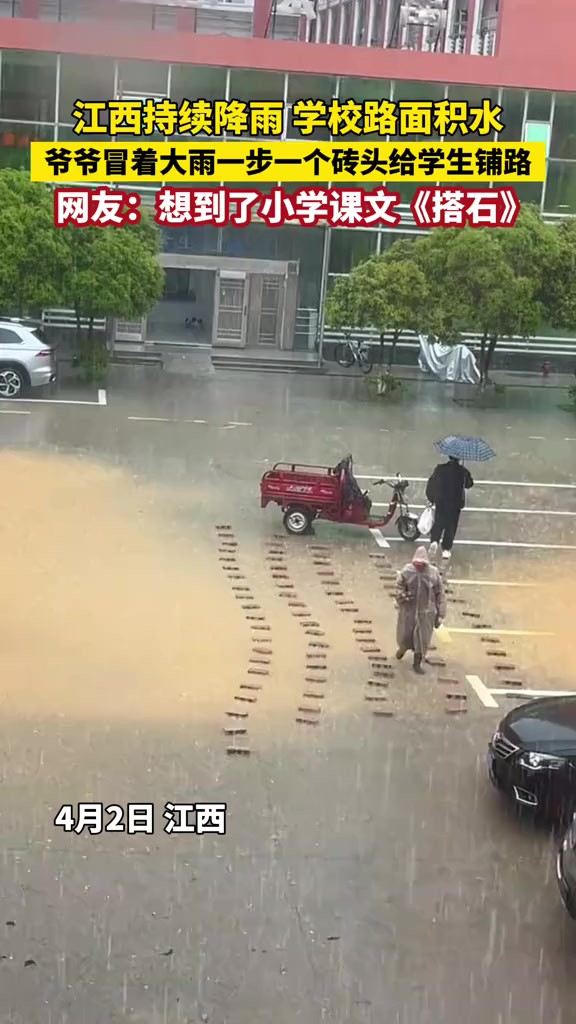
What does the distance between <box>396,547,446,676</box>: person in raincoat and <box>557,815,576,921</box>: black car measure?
373 centimetres

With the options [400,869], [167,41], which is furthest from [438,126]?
[400,869]

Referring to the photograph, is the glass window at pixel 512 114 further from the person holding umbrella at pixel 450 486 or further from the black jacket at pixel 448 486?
the black jacket at pixel 448 486

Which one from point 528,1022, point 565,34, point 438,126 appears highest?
point 565,34

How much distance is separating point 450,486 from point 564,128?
17791 millimetres

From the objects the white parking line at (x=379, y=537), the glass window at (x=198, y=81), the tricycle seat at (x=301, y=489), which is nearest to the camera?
the tricycle seat at (x=301, y=489)

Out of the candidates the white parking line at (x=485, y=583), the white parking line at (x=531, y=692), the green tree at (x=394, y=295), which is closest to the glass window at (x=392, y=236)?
the green tree at (x=394, y=295)

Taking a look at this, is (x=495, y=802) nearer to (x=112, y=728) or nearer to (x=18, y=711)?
(x=112, y=728)

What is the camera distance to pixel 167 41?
28.9 metres

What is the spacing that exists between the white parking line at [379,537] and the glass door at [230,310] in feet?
53.5

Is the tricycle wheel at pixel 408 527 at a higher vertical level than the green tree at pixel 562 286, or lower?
lower

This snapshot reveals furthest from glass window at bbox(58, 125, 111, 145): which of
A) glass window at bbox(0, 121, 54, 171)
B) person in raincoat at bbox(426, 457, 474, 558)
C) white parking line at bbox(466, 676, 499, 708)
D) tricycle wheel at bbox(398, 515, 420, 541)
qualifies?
white parking line at bbox(466, 676, 499, 708)

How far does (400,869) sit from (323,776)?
1.38 meters

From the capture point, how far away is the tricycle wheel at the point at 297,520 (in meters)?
15.5

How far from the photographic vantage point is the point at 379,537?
52.1ft
